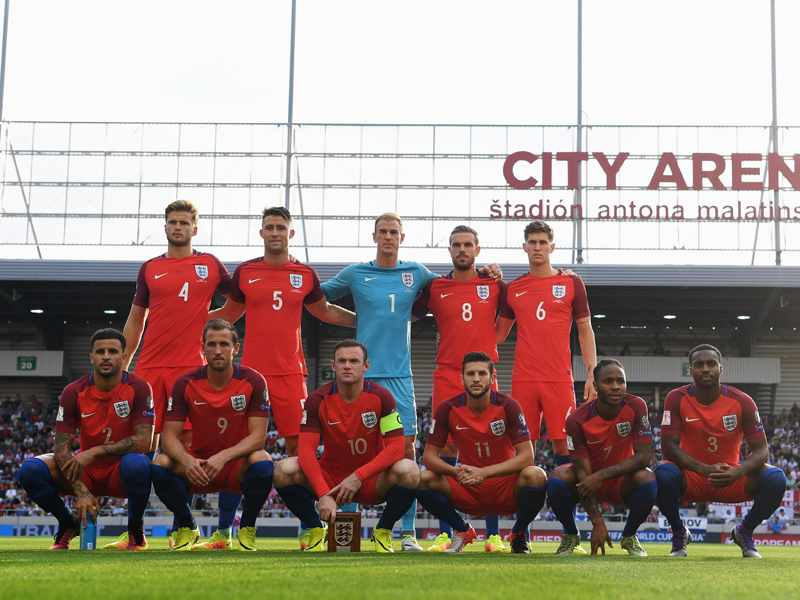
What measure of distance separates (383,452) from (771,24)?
71.0 feet

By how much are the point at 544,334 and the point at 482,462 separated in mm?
1497

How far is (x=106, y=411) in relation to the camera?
592 cm

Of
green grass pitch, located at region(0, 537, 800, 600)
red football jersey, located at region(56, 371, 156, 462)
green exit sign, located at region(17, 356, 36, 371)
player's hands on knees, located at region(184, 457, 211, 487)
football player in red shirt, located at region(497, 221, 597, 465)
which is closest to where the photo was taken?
green grass pitch, located at region(0, 537, 800, 600)

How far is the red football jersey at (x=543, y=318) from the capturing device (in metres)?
7.04

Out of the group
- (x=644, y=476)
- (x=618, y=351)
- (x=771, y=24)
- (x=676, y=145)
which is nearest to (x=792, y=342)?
(x=618, y=351)

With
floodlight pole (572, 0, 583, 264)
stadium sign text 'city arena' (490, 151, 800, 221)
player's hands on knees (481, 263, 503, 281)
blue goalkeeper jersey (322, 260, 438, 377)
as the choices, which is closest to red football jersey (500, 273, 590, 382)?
player's hands on knees (481, 263, 503, 281)

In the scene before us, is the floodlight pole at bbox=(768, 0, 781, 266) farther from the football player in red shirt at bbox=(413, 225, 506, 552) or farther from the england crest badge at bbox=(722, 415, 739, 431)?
the football player in red shirt at bbox=(413, 225, 506, 552)

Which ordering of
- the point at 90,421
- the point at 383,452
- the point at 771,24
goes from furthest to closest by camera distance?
the point at 771,24, the point at 90,421, the point at 383,452

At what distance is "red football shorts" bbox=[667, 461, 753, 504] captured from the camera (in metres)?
6.14

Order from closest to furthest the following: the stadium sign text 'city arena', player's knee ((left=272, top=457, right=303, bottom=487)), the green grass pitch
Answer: the green grass pitch, player's knee ((left=272, top=457, right=303, bottom=487)), the stadium sign text 'city arena'

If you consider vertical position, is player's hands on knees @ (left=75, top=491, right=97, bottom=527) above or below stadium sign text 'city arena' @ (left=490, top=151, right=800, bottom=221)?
below

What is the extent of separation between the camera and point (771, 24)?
22547mm

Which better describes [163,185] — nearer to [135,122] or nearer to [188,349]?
[135,122]

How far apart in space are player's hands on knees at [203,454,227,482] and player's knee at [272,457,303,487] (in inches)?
14.7
